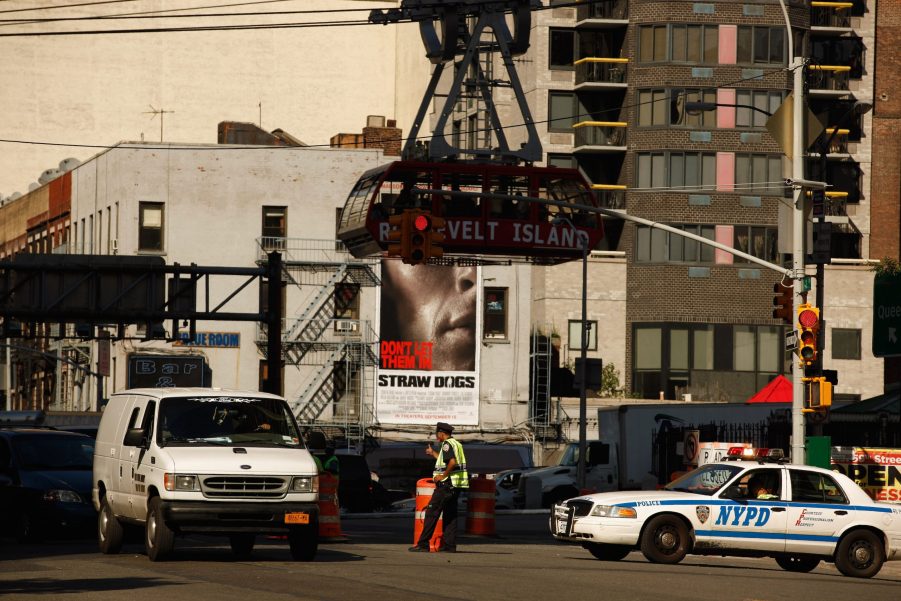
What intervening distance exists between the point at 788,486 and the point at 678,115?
51340 mm

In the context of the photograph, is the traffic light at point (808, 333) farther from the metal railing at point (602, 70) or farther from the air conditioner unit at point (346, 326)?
the metal railing at point (602, 70)

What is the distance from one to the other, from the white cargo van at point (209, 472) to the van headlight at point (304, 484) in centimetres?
1

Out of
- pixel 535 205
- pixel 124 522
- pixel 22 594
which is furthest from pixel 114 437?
pixel 535 205

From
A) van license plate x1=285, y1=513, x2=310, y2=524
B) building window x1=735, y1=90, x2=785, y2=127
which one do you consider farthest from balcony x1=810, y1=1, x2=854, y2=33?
van license plate x1=285, y1=513, x2=310, y2=524

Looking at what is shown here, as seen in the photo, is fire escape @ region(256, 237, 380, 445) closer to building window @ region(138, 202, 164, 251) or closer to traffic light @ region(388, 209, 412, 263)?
building window @ region(138, 202, 164, 251)

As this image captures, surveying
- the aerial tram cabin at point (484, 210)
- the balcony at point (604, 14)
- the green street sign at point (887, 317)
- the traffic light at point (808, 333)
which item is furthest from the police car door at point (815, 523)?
the balcony at point (604, 14)

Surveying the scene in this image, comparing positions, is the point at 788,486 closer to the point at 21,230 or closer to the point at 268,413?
the point at 268,413

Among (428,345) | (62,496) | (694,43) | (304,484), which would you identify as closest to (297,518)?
(304,484)

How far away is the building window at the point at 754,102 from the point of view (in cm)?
7344

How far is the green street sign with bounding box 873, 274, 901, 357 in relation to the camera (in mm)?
40719

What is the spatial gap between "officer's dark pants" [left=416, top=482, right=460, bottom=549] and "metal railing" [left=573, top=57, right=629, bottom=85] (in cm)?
5369

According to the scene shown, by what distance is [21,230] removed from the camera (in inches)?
3381

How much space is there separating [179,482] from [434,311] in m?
51.2

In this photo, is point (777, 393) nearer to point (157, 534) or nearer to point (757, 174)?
point (757, 174)
